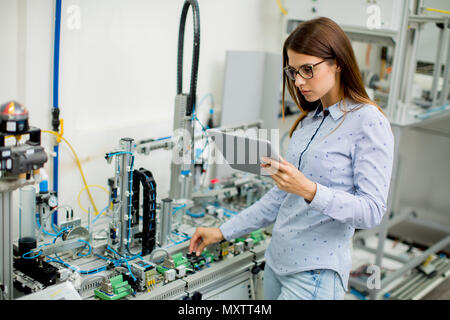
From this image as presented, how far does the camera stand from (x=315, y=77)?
1.61 meters

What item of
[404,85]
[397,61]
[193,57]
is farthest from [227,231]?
[404,85]

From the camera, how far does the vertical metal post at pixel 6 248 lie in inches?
60.7

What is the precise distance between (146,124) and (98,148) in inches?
12.6

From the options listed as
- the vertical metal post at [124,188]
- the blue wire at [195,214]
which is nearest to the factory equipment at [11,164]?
the vertical metal post at [124,188]

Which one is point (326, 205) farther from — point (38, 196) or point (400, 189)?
point (400, 189)

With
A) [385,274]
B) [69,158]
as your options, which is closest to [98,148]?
[69,158]

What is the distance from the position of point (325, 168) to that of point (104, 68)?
4.31ft

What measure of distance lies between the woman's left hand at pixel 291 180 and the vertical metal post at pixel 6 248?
78 cm

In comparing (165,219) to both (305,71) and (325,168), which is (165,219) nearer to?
(325,168)

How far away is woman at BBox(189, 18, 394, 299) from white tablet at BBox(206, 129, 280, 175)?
0.13 feet

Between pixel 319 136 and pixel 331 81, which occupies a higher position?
pixel 331 81

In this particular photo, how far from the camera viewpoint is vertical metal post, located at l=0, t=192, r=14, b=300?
60.7 inches
